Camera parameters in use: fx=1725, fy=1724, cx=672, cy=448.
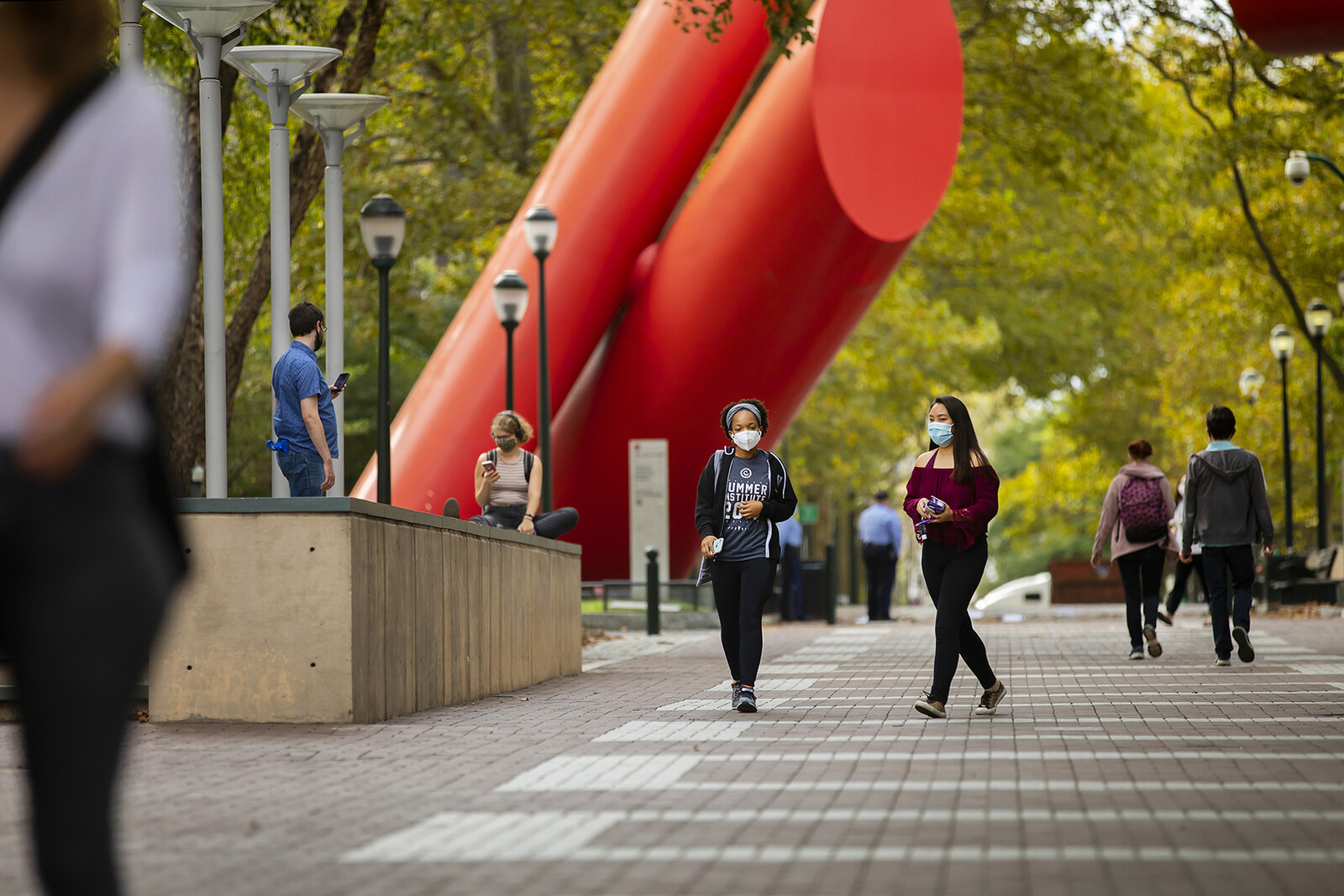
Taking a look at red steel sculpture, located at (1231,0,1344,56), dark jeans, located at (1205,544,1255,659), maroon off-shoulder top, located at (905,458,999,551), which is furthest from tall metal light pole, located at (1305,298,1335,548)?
maroon off-shoulder top, located at (905,458,999,551)

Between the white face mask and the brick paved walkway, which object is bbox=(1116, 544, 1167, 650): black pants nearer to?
the brick paved walkway

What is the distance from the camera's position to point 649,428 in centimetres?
2214

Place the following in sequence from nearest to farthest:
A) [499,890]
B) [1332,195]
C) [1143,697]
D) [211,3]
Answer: [499,890] < [1143,697] < [211,3] < [1332,195]

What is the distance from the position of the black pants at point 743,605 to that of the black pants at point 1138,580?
16.6 feet

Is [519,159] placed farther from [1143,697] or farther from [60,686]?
[60,686]

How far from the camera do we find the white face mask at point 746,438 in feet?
32.6

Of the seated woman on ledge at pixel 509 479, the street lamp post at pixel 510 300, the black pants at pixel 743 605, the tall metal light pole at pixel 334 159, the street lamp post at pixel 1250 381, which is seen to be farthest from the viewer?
the street lamp post at pixel 1250 381

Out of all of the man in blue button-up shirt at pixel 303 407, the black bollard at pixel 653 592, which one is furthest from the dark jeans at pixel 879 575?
the man in blue button-up shirt at pixel 303 407

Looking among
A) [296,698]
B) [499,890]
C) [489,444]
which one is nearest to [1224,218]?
[489,444]

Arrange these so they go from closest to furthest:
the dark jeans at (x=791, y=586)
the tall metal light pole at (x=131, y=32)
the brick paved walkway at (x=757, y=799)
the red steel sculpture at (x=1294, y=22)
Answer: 1. the brick paved walkway at (x=757, y=799)
2. the tall metal light pole at (x=131, y=32)
3. the red steel sculpture at (x=1294, y=22)
4. the dark jeans at (x=791, y=586)

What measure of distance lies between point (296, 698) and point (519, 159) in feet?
63.2

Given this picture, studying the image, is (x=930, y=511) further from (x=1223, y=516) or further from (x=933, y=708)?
(x=1223, y=516)

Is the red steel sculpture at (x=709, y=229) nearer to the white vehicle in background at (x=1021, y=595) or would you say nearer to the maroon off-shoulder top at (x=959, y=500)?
the maroon off-shoulder top at (x=959, y=500)

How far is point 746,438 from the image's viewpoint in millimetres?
9922
